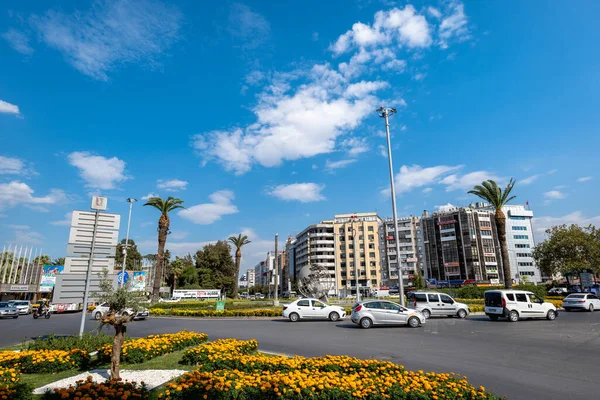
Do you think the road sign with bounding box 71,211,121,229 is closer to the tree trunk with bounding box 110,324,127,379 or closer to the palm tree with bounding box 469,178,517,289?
the tree trunk with bounding box 110,324,127,379

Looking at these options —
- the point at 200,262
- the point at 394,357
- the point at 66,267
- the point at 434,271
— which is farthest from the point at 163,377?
the point at 434,271

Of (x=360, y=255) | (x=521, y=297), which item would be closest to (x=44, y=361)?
(x=521, y=297)

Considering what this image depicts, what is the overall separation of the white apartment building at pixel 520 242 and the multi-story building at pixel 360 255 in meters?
37.1

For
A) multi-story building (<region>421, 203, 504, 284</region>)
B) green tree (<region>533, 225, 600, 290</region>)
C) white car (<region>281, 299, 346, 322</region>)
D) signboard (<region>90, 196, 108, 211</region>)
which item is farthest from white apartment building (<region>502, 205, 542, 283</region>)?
signboard (<region>90, 196, 108, 211</region>)

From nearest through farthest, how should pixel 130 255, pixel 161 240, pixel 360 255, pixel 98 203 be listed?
1. pixel 98 203
2. pixel 161 240
3. pixel 130 255
4. pixel 360 255

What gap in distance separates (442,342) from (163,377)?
10.9 meters

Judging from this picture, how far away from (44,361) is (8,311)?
3208 cm

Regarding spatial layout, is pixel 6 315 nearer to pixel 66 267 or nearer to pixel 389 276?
pixel 66 267

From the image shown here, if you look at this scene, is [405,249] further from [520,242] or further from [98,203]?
[98,203]

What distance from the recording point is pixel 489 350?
38.6ft

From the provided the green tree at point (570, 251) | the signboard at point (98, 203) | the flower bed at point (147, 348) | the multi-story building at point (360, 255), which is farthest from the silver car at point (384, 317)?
the multi-story building at point (360, 255)

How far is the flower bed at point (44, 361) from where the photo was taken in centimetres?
825

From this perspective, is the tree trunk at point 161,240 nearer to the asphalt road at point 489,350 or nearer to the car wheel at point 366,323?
the asphalt road at point 489,350

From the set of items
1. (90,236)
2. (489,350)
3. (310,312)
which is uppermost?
(90,236)
